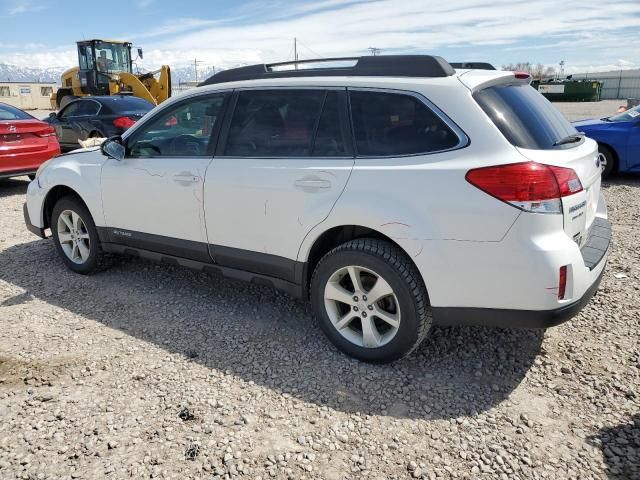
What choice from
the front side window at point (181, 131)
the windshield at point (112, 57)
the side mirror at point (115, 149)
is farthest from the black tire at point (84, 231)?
the windshield at point (112, 57)

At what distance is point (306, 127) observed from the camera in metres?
3.39

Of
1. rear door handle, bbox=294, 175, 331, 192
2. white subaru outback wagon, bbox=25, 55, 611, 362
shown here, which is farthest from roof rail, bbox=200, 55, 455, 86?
rear door handle, bbox=294, 175, 331, 192

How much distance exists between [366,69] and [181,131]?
1.62 metres

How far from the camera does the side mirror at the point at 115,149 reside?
Result: 4.32 m

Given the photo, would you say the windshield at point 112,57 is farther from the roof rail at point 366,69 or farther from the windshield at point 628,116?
the roof rail at point 366,69

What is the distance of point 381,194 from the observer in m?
2.97

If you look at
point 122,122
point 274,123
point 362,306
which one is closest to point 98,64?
point 122,122

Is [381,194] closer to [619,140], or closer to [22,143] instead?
[619,140]

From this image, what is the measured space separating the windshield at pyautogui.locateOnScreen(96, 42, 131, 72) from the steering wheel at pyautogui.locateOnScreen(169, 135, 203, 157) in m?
18.3

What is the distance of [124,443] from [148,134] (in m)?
2.55

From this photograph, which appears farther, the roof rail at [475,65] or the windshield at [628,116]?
the windshield at [628,116]

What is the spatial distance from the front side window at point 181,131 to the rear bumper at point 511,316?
83.2 inches

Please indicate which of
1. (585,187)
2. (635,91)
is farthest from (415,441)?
(635,91)

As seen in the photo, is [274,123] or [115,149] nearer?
[274,123]
